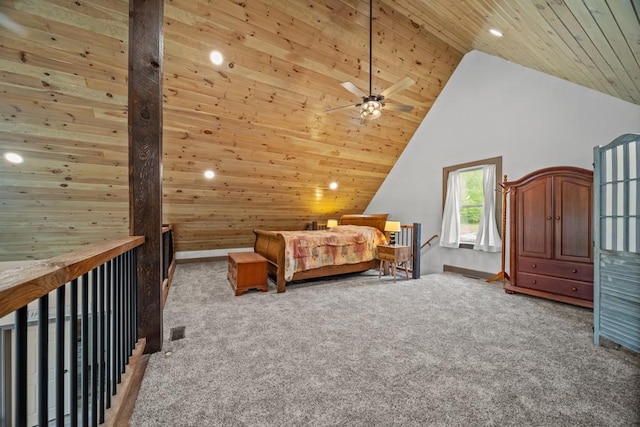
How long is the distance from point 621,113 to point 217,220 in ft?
20.6

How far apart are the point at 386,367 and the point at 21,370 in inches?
73.0

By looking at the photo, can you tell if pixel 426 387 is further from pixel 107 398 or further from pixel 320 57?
pixel 320 57

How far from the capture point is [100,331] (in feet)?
4.08

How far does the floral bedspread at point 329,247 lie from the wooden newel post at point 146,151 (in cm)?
198

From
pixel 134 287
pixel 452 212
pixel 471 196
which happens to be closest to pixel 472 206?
pixel 471 196

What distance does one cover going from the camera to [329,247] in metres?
4.28

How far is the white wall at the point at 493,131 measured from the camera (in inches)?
131

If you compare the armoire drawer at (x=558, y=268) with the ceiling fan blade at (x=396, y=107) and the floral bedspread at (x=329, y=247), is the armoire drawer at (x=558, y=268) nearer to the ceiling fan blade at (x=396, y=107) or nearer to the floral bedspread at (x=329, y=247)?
the floral bedspread at (x=329, y=247)

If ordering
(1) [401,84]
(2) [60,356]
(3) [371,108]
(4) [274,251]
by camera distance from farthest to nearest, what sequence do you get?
(4) [274,251] → (3) [371,108] → (1) [401,84] → (2) [60,356]

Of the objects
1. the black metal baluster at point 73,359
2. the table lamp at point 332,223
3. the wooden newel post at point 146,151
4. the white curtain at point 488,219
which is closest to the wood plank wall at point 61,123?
the wooden newel post at point 146,151

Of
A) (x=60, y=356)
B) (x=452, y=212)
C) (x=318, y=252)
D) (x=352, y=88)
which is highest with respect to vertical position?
(x=352, y=88)

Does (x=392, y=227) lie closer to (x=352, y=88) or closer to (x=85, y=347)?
(x=352, y=88)

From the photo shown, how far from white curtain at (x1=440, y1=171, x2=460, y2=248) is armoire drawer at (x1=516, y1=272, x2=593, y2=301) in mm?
1397

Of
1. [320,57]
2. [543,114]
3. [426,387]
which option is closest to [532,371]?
[426,387]
